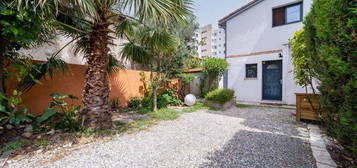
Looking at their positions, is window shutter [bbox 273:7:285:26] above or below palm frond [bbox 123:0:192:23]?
above

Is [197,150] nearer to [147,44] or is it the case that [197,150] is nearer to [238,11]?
[147,44]

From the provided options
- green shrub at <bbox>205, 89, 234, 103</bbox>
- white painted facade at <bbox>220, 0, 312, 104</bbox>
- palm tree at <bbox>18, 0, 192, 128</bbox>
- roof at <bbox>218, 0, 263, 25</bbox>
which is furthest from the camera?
roof at <bbox>218, 0, 263, 25</bbox>

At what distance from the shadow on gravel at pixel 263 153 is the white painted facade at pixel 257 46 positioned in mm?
4643

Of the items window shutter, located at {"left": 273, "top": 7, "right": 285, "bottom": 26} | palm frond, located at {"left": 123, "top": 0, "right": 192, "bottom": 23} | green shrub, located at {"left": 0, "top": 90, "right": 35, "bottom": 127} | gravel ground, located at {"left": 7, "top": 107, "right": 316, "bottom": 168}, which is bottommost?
gravel ground, located at {"left": 7, "top": 107, "right": 316, "bottom": 168}

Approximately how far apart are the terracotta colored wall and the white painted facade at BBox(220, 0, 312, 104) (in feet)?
17.9

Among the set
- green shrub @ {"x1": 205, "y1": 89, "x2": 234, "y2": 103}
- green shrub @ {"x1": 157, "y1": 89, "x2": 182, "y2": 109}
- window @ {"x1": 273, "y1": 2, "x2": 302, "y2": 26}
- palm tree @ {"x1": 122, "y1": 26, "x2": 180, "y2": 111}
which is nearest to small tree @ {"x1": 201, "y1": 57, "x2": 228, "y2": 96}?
green shrub @ {"x1": 205, "y1": 89, "x2": 234, "y2": 103}

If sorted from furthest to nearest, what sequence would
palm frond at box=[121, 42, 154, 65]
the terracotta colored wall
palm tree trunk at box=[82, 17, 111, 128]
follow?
palm frond at box=[121, 42, 154, 65] < the terracotta colored wall < palm tree trunk at box=[82, 17, 111, 128]

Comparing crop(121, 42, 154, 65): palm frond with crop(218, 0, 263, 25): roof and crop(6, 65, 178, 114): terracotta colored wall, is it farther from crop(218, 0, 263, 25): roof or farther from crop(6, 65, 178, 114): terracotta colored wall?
crop(218, 0, 263, 25): roof

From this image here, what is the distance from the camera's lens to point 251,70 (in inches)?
297

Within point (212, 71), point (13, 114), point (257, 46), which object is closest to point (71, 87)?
point (13, 114)

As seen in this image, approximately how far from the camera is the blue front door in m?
6.74

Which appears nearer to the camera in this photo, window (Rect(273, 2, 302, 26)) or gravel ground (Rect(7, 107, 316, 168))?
gravel ground (Rect(7, 107, 316, 168))

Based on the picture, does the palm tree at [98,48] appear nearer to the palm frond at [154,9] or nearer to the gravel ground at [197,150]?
the palm frond at [154,9]

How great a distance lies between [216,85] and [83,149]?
7317 mm
